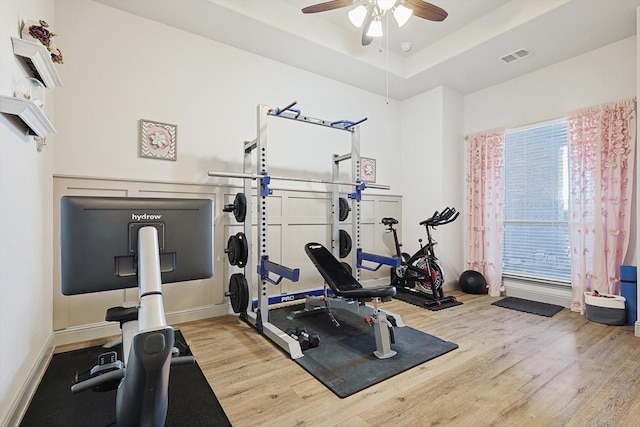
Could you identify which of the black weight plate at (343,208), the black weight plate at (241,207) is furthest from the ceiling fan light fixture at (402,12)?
the black weight plate at (241,207)

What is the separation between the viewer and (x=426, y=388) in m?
1.96

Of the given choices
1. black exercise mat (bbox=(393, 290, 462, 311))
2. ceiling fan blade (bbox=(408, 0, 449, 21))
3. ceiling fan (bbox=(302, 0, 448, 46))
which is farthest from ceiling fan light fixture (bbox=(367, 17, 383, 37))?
black exercise mat (bbox=(393, 290, 462, 311))

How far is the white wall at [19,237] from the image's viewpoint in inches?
60.1

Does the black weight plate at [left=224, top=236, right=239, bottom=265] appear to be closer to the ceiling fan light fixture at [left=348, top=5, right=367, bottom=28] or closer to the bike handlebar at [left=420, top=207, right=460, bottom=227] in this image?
the ceiling fan light fixture at [left=348, top=5, right=367, bottom=28]

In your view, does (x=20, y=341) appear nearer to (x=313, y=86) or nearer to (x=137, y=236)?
(x=137, y=236)

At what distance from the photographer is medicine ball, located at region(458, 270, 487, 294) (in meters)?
4.28

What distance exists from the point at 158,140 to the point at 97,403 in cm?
222

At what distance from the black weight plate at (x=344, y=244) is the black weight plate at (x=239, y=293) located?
1239 mm

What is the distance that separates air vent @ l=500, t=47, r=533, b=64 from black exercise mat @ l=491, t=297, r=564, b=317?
9.88 feet

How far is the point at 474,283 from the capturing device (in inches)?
169

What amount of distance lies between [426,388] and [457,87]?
420 centimetres

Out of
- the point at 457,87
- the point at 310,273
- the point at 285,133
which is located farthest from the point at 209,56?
the point at 457,87

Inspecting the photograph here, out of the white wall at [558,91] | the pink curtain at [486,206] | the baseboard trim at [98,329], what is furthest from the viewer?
the pink curtain at [486,206]

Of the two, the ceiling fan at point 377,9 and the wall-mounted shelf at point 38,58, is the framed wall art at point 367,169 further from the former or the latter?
the wall-mounted shelf at point 38,58
